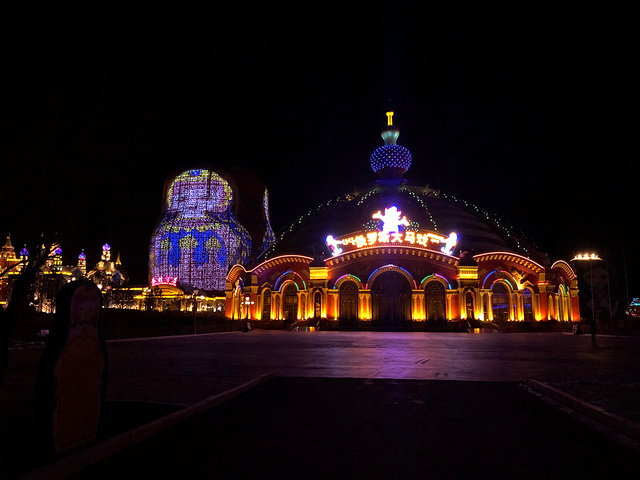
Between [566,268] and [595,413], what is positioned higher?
[566,268]

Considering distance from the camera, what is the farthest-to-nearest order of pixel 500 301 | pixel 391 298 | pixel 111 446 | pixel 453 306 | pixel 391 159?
pixel 391 159
pixel 500 301
pixel 391 298
pixel 453 306
pixel 111 446

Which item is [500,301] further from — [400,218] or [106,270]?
[106,270]

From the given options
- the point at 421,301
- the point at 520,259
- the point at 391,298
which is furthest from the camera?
the point at 520,259

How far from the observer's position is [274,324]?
50.0 m

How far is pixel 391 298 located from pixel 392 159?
1040 inches


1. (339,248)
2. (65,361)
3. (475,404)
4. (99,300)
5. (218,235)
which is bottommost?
(475,404)

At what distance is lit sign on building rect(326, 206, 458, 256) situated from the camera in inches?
1892

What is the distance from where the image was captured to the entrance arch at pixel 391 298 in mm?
47569

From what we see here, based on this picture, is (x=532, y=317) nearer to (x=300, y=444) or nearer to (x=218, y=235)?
(x=300, y=444)

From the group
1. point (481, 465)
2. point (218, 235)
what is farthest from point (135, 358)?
point (218, 235)

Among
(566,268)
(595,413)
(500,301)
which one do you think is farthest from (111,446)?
(566,268)

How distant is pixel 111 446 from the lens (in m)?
5.35

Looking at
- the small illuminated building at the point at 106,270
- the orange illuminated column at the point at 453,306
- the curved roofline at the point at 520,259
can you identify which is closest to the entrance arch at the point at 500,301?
the curved roofline at the point at 520,259

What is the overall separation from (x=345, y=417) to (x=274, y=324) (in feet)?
142
